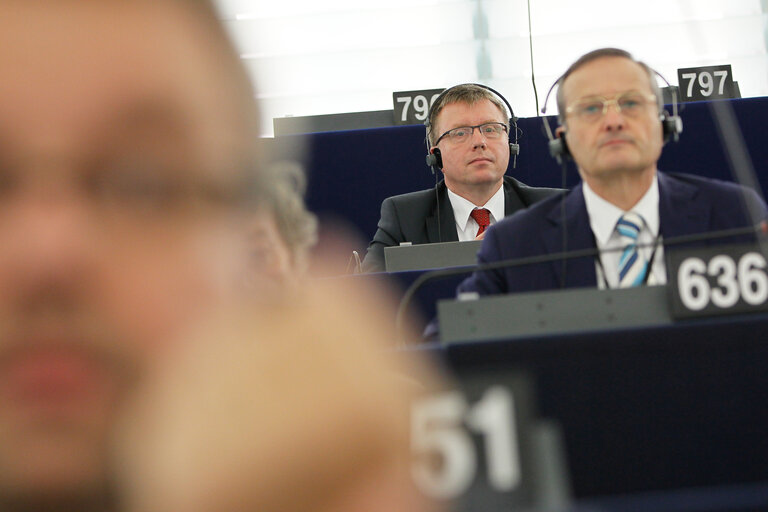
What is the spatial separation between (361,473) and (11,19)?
0.07m

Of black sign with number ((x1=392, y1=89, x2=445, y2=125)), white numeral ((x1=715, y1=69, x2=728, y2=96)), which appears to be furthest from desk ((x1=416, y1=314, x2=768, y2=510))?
white numeral ((x1=715, y1=69, x2=728, y2=96))

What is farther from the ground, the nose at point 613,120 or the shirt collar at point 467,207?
the shirt collar at point 467,207

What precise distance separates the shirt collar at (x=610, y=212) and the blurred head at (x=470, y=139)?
76 centimetres

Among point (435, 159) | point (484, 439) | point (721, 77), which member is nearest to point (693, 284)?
point (484, 439)

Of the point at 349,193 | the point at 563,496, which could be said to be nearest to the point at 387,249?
the point at 349,193

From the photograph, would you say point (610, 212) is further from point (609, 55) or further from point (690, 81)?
point (690, 81)

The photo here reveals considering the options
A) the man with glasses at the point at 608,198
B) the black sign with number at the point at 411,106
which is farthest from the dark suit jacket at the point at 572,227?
the black sign with number at the point at 411,106

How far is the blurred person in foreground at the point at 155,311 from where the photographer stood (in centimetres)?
9

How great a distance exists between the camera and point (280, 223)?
13 cm

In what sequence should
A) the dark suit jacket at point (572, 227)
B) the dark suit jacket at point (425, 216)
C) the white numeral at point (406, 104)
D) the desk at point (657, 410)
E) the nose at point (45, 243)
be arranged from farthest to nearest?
the white numeral at point (406, 104) → the dark suit jacket at point (425, 216) → the dark suit jacket at point (572, 227) → the desk at point (657, 410) → the nose at point (45, 243)

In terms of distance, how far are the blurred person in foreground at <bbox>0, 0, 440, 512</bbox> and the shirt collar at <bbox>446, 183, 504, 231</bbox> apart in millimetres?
1939

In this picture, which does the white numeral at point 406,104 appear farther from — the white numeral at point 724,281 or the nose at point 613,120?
the white numeral at point 724,281

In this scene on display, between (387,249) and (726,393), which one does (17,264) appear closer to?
(726,393)

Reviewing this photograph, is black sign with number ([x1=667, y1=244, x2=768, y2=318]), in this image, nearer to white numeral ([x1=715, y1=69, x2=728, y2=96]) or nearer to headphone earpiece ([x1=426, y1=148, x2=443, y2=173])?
headphone earpiece ([x1=426, y1=148, x2=443, y2=173])
